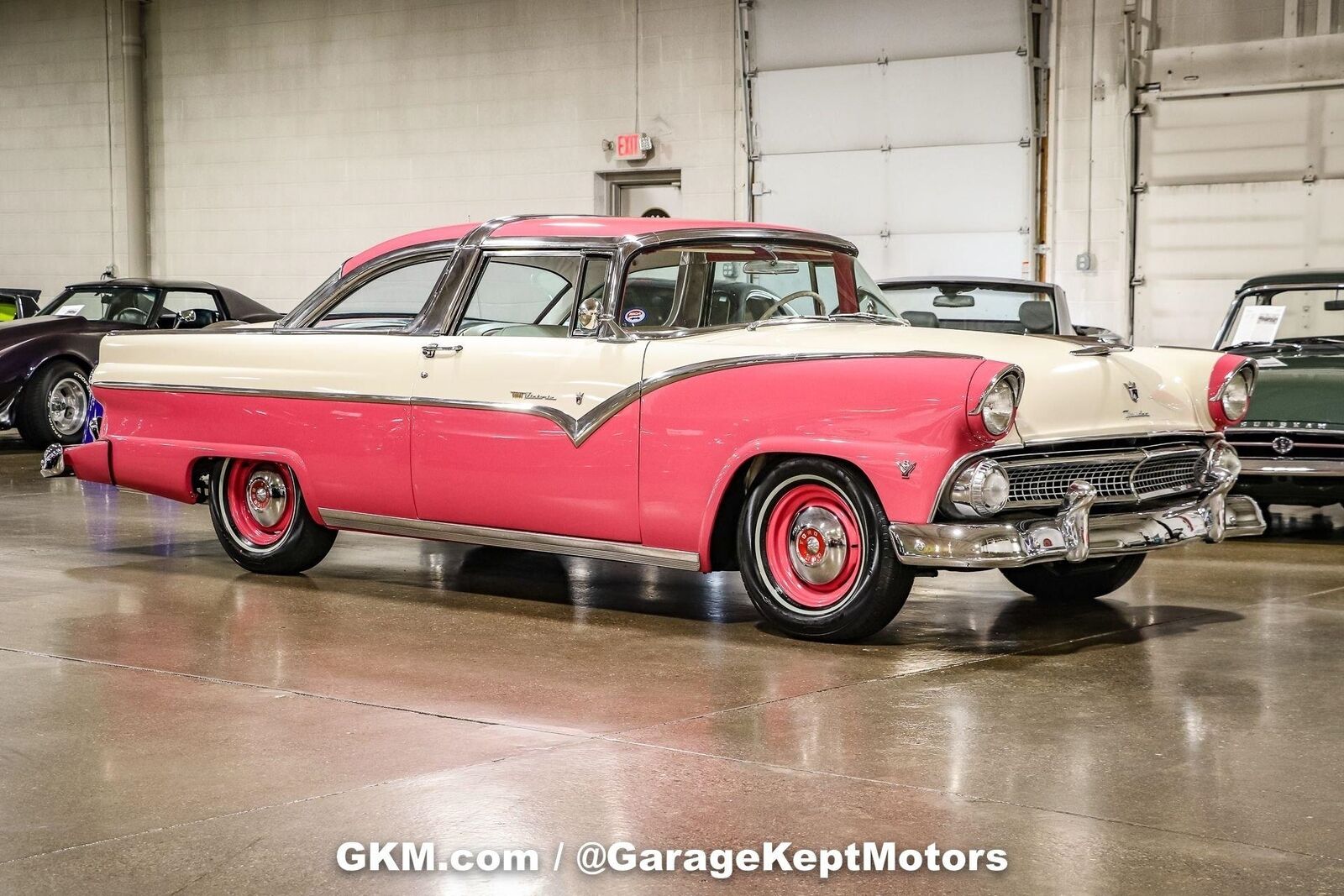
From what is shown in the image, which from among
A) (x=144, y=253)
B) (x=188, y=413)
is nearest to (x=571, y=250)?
(x=188, y=413)

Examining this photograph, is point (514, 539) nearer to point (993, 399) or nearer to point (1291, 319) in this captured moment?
point (993, 399)

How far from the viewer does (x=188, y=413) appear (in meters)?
7.34

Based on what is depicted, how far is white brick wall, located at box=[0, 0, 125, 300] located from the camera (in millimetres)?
20984

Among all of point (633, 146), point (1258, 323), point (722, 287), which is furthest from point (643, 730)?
point (633, 146)

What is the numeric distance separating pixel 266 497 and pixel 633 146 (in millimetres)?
10610

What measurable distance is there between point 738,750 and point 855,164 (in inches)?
485

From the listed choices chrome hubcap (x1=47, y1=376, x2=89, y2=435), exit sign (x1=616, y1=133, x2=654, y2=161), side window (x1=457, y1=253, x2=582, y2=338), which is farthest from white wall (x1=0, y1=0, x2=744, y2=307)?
side window (x1=457, y1=253, x2=582, y2=338)

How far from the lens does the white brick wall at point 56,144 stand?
20984 millimetres

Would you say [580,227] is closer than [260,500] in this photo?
Yes

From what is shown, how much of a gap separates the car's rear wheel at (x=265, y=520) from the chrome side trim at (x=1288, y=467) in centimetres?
484

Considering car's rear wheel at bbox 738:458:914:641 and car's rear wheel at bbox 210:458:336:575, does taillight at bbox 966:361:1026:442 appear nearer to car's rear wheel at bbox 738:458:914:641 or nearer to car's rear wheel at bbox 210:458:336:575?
car's rear wheel at bbox 738:458:914:641

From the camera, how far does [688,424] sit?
5.88m

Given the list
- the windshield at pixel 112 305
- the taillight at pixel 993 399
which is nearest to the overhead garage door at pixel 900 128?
the windshield at pixel 112 305

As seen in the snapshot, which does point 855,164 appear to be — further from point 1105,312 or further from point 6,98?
point 6,98
